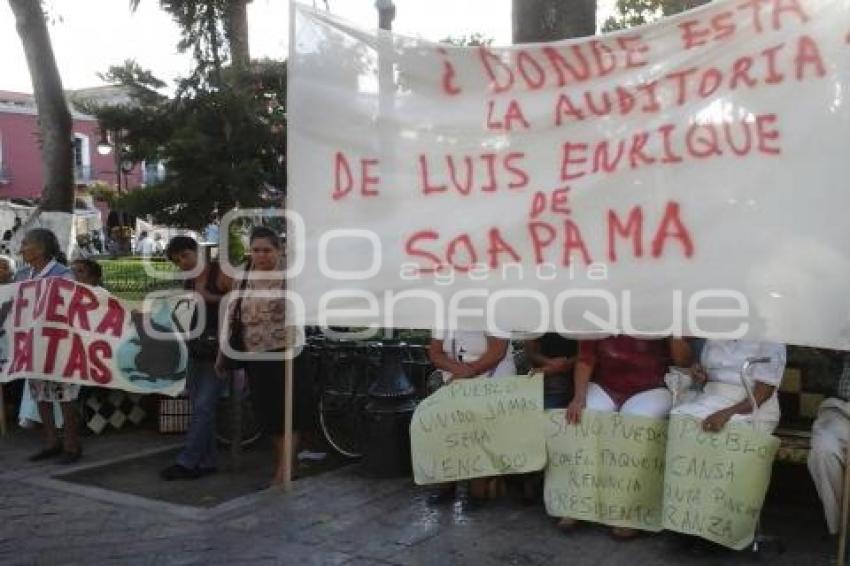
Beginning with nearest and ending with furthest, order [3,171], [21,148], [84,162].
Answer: [3,171]
[21,148]
[84,162]

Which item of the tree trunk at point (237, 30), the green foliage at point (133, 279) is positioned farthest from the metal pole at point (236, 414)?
the green foliage at point (133, 279)

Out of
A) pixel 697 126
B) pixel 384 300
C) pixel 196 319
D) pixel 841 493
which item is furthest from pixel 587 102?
pixel 196 319

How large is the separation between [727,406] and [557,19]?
296cm

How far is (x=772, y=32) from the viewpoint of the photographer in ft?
13.8

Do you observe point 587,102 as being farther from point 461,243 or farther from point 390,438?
point 390,438

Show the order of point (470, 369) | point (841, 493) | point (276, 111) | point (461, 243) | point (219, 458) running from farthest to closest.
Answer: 1. point (276, 111)
2. point (219, 458)
3. point (470, 369)
4. point (461, 243)
5. point (841, 493)

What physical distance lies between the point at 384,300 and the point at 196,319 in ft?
5.90

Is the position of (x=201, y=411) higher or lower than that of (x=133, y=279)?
lower

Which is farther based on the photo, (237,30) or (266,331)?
(237,30)

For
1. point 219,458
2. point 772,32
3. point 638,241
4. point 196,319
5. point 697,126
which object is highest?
point 772,32

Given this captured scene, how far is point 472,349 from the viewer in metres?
5.34

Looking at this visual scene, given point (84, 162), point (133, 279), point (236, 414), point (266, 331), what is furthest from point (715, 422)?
point (84, 162)

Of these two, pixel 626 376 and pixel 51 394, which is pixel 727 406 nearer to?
pixel 626 376

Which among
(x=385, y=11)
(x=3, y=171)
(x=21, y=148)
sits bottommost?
(x=385, y=11)
